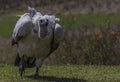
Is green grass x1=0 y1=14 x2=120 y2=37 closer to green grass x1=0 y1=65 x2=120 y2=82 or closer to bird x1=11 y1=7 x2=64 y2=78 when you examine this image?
green grass x1=0 y1=65 x2=120 y2=82

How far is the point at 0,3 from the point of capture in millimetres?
49781

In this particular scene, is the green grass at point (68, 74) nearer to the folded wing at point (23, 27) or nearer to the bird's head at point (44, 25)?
the folded wing at point (23, 27)

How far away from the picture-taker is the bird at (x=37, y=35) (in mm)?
15578

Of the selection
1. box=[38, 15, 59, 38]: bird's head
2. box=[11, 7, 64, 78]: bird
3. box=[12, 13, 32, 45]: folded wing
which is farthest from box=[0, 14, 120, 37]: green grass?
box=[38, 15, 59, 38]: bird's head

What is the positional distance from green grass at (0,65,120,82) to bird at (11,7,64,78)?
19.2 inches

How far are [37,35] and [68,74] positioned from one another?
2092 millimetres

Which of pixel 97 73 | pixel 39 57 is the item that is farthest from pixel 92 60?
pixel 39 57

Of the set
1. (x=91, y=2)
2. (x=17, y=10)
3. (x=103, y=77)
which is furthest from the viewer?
(x=91, y=2)

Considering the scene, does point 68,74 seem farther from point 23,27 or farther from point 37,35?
point 23,27

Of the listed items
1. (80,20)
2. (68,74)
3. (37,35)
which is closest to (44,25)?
(37,35)

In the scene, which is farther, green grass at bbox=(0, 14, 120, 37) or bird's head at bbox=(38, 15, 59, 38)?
green grass at bbox=(0, 14, 120, 37)

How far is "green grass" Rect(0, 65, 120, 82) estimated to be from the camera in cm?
1627

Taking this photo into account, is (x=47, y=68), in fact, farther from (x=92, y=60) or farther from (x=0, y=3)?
(x=0, y=3)

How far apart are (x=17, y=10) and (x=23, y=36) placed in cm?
3314
